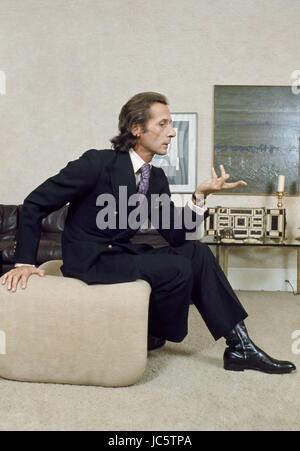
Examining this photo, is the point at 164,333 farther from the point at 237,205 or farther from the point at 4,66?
the point at 4,66

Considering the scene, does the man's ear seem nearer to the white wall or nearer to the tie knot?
the tie knot

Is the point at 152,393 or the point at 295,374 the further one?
the point at 295,374

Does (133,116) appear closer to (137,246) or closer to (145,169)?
(145,169)

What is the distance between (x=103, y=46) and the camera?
Answer: 453cm

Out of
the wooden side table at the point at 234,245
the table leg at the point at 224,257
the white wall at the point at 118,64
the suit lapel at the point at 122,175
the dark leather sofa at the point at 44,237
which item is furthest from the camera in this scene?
the white wall at the point at 118,64

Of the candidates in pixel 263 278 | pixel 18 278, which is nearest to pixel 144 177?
pixel 18 278

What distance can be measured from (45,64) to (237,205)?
2.19 metres

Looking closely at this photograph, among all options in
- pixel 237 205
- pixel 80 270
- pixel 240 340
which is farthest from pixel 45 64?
pixel 240 340

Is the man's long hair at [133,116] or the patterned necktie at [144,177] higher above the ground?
the man's long hair at [133,116]

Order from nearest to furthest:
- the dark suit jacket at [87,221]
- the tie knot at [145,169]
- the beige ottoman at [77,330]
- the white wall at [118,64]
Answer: the beige ottoman at [77,330] < the dark suit jacket at [87,221] < the tie knot at [145,169] < the white wall at [118,64]

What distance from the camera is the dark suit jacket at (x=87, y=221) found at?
206 cm

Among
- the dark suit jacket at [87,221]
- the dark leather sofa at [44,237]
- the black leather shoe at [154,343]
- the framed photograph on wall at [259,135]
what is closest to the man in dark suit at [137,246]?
the dark suit jacket at [87,221]

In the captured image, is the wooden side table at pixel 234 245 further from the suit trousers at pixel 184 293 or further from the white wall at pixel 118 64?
the suit trousers at pixel 184 293

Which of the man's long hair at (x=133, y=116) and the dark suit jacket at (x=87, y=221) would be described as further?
the man's long hair at (x=133, y=116)
